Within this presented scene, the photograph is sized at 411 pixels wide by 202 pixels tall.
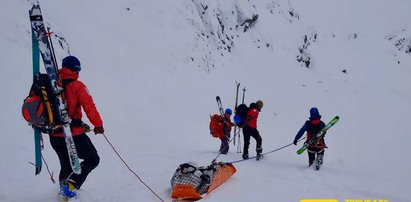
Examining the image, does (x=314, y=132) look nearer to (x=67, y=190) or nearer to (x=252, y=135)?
(x=252, y=135)

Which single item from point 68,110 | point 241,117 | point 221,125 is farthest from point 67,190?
point 221,125

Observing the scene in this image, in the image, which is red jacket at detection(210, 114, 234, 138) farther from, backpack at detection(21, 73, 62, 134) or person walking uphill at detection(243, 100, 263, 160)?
backpack at detection(21, 73, 62, 134)

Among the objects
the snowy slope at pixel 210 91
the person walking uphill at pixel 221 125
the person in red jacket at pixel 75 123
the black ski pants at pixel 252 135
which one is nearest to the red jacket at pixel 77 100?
the person in red jacket at pixel 75 123

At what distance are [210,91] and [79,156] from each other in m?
17.8

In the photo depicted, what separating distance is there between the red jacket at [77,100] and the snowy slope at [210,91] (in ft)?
4.28

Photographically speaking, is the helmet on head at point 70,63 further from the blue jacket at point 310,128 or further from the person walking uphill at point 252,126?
the blue jacket at point 310,128

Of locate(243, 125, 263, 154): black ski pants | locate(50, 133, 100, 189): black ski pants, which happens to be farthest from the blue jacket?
locate(50, 133, 100, 189): black ski pants

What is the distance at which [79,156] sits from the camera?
5.58 meters

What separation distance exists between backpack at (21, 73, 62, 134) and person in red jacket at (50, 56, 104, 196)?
8.3 inches

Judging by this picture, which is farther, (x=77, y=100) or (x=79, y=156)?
(x=79, y=156)

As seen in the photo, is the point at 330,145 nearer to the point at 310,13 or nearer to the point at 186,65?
the point at 186,65

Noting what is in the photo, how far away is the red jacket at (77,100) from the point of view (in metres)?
5.19

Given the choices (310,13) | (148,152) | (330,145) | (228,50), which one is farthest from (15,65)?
(310,13)

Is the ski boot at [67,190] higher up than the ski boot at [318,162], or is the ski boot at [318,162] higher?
the ski boot at [318,162]
